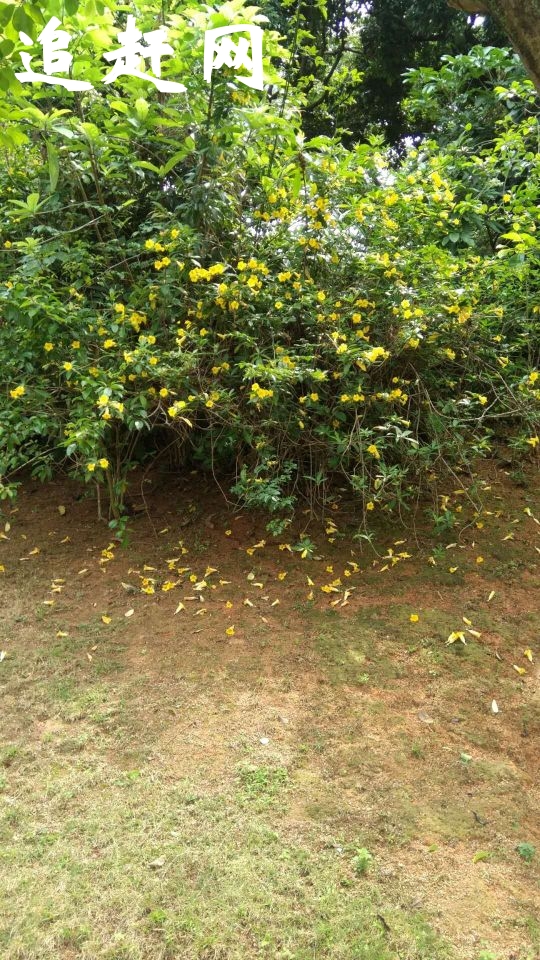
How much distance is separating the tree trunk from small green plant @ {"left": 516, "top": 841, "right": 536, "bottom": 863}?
75.1 inches

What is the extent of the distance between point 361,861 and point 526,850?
1.51 ft

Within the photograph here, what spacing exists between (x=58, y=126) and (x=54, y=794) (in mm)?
2371

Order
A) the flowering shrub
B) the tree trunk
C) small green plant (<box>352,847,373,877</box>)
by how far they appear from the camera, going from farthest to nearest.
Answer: the flowering shrub
small green plant (<box>352,847,373,877</box>)
the tree trunk

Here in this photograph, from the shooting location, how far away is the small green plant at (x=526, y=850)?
1.89 meters

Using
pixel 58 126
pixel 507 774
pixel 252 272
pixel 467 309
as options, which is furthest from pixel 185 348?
pixel 507 774

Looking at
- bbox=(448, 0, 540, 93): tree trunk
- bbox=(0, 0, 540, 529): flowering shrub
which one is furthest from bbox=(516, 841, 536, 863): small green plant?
bbox=(448, 0, 540, 93): tree trunk

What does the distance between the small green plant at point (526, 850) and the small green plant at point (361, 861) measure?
414mm

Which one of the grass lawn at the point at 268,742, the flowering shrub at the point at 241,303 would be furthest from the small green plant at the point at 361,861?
the flowering shrub at the point at 241,303

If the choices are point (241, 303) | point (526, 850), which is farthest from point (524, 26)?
point (526, 850)

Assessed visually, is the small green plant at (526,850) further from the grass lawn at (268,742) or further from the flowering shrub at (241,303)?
the flowering shrub at (241,303)

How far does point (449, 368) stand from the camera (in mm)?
3512

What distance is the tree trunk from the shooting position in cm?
151

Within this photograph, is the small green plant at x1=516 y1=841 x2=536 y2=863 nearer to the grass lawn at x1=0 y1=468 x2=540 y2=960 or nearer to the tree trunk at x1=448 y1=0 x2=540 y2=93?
the grass lawn at x1=0 y1=468 x2=540 y2=960

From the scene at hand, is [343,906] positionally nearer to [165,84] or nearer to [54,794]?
[54,794]
